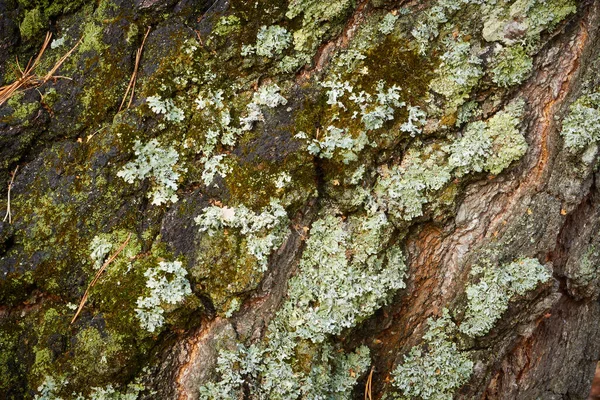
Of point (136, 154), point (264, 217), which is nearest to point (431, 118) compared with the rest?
point (264, 217)

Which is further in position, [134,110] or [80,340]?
[134,110]

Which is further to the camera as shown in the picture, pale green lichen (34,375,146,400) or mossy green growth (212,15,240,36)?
mossy green growth (212,15,240,36)

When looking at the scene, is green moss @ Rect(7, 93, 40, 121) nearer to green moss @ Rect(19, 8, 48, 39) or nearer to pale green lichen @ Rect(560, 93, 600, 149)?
green moss @ Rect(19, 8, 48, 39)

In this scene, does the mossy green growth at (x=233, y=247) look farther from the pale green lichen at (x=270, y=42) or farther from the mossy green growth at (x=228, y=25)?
the mossy green growth at (x=228, y=25)

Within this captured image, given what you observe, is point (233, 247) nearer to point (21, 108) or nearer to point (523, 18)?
point (21, 108)

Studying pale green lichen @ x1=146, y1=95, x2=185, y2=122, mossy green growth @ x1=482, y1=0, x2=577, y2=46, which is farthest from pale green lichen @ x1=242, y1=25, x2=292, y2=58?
mossy green growth @ x1=482, y1=0, x2=577, y2=46

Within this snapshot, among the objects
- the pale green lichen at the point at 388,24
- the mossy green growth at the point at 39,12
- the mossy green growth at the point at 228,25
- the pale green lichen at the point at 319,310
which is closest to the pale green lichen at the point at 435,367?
the pale green lichen at the point at 319,310

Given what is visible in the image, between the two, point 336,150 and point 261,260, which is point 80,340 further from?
point 336,150
